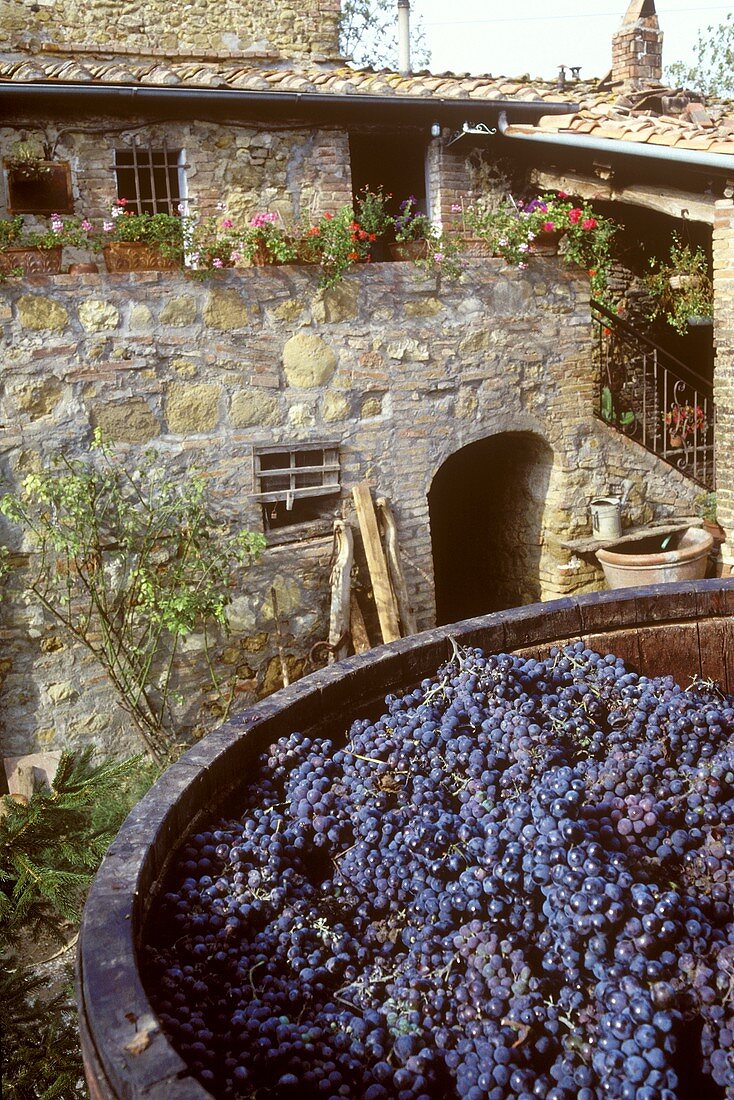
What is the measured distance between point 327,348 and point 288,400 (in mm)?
431

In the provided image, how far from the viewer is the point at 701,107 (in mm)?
8258

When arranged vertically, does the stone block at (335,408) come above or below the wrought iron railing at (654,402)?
above

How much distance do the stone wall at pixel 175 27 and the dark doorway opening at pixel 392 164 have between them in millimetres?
1910

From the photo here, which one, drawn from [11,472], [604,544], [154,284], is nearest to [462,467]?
[604,544]

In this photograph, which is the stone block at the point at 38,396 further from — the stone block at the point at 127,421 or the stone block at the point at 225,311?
the stone block at the point at 225,311

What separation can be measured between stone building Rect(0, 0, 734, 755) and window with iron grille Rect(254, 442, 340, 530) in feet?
0.08

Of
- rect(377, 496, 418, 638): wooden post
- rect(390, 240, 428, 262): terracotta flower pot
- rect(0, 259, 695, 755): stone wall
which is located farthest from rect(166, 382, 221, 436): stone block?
rect(390, 240, 428, 262): terracotta flower pot

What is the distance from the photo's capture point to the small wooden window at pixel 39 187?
21.4 ft

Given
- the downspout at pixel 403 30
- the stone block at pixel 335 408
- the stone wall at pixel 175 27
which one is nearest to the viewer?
the stone block at pixel 335 408

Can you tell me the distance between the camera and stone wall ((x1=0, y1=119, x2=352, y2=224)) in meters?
6.74

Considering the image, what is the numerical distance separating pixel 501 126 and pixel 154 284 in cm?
350

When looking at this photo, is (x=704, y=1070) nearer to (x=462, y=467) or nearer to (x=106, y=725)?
(x=106, y=725)

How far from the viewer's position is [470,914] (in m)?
1.37

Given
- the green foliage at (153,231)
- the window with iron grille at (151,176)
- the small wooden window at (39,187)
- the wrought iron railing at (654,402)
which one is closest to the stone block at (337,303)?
the green foliage at (153,231)
